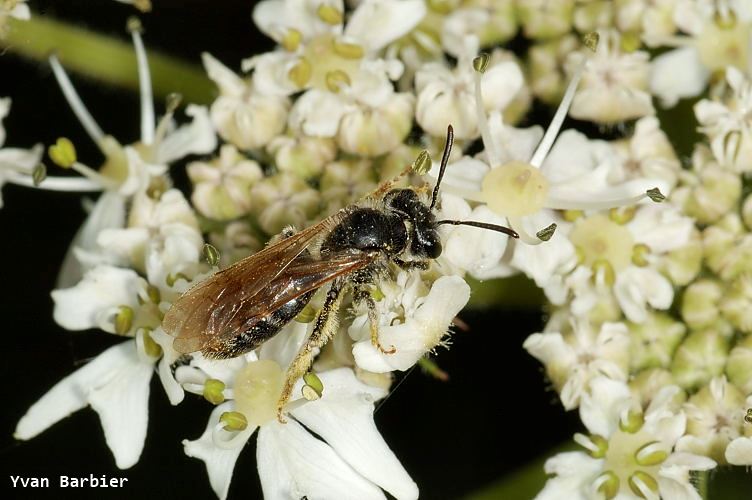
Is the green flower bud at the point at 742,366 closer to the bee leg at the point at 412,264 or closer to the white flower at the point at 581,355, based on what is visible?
the white flower at the point at 581,355

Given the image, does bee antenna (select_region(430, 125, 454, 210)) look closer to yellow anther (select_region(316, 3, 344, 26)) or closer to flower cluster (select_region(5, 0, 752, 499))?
flower cluster (select_region(5, 0, 752, 499))

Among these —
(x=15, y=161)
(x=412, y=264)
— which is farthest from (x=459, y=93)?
(x=15, y=161)

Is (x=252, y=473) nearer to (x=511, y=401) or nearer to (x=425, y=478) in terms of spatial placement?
(x=425, y=478)

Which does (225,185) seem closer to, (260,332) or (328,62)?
(328,62)

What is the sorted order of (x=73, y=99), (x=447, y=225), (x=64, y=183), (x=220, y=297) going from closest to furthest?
(x=220, y=297) < (x=447, y=225) < (x=64, y=183) < (x=73, y=99)

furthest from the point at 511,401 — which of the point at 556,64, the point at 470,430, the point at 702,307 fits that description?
the point at 556,64

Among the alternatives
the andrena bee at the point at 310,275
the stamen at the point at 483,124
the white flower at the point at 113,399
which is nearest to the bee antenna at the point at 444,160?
the andrena bee at the point at 310,275

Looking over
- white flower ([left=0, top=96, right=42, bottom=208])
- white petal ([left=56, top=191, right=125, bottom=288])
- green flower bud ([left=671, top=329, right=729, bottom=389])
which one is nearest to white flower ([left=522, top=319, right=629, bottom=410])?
green flower bud ([left=671, top=329, right=729, bottom=389])
